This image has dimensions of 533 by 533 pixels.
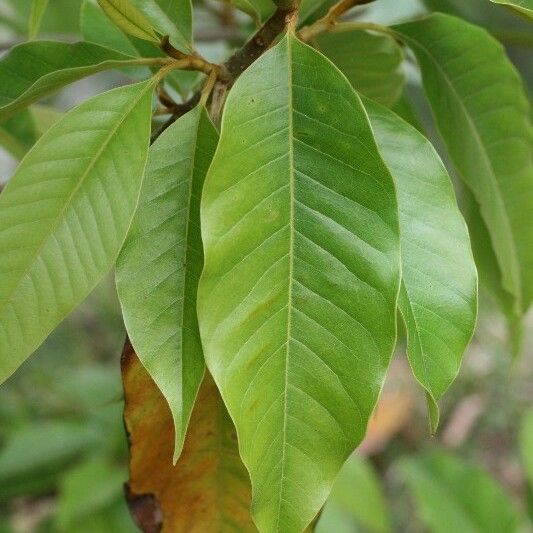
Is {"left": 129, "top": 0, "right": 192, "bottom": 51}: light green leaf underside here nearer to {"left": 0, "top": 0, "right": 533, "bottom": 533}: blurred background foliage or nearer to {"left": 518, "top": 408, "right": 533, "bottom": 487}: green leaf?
{"left": 0, "top": 0, "right": 533, "bottom": 533}: blurred background foliage

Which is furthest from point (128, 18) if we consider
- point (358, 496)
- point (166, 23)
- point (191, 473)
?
point (358, 496)

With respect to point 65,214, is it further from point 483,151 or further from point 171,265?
point 483,151

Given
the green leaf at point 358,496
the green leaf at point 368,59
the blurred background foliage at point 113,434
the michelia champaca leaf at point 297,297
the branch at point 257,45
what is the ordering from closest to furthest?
the michelia champaca leaf at point 297,297 < the branch at point 257,45 < the green leaf at point 368,59 < the blurred background foliage at point 113,434 < the green leaf at point 358,496

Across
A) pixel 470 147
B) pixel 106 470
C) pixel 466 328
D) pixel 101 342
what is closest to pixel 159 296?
pixel 466 328

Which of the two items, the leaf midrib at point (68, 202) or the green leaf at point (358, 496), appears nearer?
the leaf midrib at point (68, 202)

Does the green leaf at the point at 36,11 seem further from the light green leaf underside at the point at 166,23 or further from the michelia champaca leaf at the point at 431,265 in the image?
the michelia champaca leaf at the point at 431,265

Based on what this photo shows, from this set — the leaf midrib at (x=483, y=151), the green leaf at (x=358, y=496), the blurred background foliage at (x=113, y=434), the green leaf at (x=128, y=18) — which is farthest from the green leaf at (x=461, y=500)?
the green leaf at (x=128, y=18)
